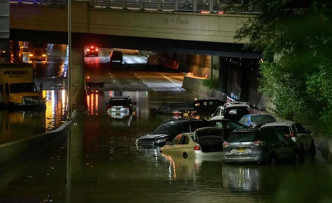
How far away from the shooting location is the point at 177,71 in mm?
97562

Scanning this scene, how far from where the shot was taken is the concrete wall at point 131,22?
1871 inches

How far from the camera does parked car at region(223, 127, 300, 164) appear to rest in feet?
76.1

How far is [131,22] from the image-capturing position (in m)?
50.9

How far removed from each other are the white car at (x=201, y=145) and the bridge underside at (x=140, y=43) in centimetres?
2247

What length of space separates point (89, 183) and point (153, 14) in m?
30.9

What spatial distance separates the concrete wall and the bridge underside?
51.6 inches

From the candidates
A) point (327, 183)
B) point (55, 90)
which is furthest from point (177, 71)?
point (327, 183)

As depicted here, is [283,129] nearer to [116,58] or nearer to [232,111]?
[232,111]

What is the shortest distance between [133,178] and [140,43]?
32657mm

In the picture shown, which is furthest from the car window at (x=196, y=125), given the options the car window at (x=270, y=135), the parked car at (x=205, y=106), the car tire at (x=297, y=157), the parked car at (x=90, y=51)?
the parked car at (x=90, y=51)

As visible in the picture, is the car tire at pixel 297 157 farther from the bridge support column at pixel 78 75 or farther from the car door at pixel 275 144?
the bridge support column at pixel 78 75

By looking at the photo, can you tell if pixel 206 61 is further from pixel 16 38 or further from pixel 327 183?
pixel 327 183

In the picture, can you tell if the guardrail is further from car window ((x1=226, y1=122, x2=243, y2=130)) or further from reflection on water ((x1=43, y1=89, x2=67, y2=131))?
car window ((x1=226, y1=122, x2=243, y2=130))

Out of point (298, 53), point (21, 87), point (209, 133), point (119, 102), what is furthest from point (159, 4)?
point (298, 53)
